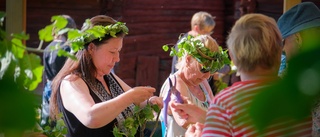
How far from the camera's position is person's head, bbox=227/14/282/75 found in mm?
1893

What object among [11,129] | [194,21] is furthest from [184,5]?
[11,129]

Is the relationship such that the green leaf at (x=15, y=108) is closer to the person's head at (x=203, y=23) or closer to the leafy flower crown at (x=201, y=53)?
the leafy flower crown at (x=201, y=53)

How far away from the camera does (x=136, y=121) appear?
3.49m

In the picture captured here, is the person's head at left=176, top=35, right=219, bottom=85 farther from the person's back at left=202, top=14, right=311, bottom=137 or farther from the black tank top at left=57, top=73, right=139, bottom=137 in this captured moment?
the person's back at left=202, top=14, right=311, bottom=137

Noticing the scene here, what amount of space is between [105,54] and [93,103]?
0.34m

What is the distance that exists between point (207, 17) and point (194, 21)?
0.20 metres

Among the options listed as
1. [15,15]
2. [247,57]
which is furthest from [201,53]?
[247,57]

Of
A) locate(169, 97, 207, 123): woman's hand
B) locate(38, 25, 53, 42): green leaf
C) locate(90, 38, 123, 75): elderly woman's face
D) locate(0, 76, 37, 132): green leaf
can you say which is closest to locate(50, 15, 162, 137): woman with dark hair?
locate(90, 38, 123, 75): elderly woman's face

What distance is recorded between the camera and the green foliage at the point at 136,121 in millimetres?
3391

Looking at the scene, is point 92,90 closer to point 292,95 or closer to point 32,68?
point 32,68

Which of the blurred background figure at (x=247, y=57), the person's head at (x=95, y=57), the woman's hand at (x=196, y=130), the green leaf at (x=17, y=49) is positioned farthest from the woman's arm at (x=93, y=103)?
the green leaf at (x=17, y=49)

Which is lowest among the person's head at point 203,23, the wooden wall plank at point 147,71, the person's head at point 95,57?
the wooden wall plank at point 147,71

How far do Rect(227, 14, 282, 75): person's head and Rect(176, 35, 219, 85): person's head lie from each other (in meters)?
1.99

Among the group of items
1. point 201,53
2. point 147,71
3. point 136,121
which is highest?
point 201,53
